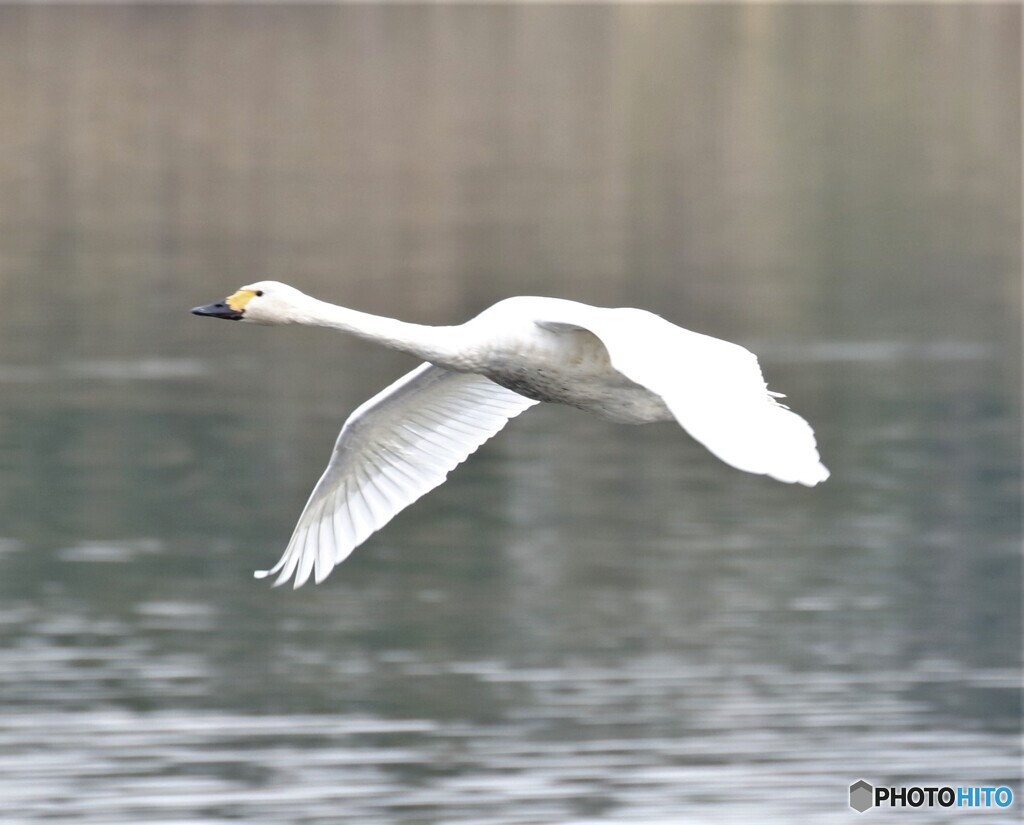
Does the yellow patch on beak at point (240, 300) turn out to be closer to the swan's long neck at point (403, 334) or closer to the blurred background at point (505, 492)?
the swan's long neck at point (403, 334)

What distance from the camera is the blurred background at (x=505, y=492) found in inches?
503

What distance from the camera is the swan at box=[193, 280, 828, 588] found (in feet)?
26.1

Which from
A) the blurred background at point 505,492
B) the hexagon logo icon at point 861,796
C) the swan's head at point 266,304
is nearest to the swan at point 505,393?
the swan's head at point 266,304

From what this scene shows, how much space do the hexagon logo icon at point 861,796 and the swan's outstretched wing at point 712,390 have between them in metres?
3.60

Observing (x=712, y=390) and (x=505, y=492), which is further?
(x=505, y=492)

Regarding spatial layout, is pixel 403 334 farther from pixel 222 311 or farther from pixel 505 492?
pixel 505 492

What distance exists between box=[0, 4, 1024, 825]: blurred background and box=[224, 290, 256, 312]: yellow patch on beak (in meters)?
2.86

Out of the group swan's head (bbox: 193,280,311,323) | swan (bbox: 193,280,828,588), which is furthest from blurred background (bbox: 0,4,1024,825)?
swan's head (bbox: 193,280,311,323)

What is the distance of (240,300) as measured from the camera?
10625mm

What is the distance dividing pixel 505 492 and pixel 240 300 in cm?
836

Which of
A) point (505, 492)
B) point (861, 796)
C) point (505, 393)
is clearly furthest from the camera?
point (505, 492)

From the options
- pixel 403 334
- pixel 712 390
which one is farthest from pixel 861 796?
pixel 712 390

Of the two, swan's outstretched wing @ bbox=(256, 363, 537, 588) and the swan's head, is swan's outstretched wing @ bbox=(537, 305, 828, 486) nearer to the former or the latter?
the swan's head

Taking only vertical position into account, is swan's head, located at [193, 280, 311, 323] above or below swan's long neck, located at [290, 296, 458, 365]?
above
